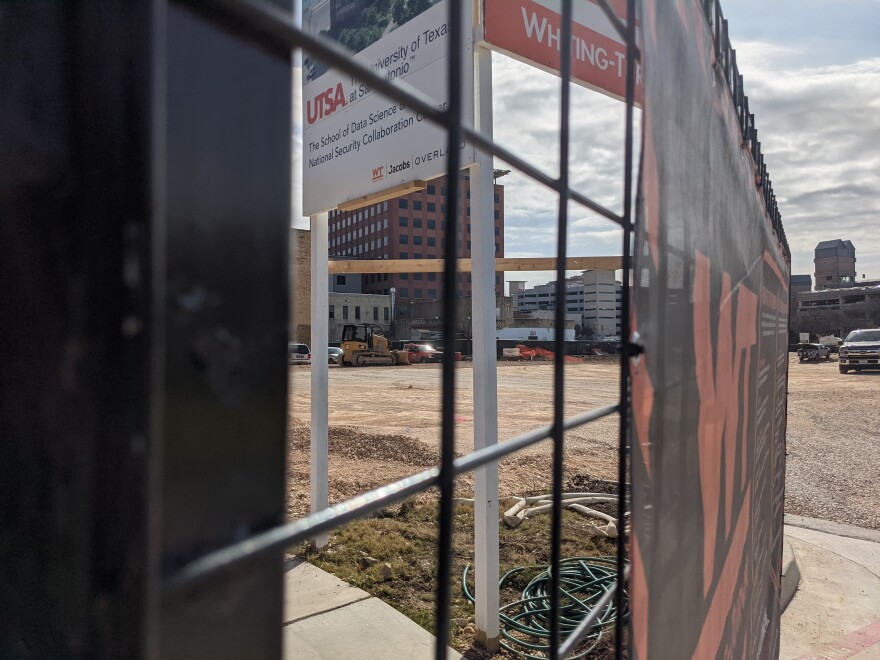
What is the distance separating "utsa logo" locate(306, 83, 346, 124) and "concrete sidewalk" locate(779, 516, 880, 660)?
14.9ft

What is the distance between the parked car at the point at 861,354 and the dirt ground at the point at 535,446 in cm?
559

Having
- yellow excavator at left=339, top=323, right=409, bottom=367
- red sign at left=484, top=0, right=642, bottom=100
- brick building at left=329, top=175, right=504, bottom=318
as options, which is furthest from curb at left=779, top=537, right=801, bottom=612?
brick building at left=329, top=175, right=504, bottom=318

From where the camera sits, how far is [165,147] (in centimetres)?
36

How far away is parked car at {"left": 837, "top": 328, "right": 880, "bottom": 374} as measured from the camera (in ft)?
75.4

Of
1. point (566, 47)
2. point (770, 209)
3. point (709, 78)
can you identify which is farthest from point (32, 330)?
point (770, 209)

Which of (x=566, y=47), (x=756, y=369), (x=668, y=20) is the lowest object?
(x=756, y=369)

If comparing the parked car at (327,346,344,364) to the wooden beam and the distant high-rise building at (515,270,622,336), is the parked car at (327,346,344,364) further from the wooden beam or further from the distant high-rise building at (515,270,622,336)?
Answer: the wooden beam

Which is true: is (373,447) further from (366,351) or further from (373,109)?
(366,351)

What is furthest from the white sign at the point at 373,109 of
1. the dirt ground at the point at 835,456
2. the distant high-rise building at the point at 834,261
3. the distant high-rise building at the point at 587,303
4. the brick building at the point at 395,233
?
the distant high-rise building at the point at 834,261

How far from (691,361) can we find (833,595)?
14.7 feet

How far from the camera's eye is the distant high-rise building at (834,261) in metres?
73.9

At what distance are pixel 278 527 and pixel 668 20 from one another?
123 centimetres

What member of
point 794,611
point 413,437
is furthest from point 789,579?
point 413,437

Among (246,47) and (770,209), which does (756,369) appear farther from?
(246,47)
